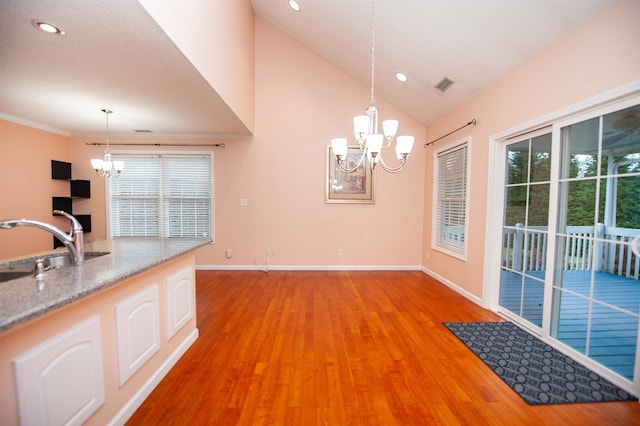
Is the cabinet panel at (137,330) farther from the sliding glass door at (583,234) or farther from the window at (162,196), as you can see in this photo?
the sliding glass door at (583,234)

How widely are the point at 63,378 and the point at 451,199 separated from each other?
14.2 ft

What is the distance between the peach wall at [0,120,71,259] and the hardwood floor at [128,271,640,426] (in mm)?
3287

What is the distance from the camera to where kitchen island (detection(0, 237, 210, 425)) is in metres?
0.92

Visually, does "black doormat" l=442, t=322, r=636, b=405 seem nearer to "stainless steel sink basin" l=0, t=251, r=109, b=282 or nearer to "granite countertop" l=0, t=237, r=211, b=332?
"granite countertop" l=0, t=237, r=211, b=332

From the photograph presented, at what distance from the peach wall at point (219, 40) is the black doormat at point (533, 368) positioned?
11.7ft

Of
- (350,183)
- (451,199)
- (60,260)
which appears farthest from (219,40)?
(451,199)

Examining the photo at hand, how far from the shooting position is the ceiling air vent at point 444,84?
10.5 ft

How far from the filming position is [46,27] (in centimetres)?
168

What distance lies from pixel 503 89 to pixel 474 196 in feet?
4.14

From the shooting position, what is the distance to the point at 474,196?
128 inches

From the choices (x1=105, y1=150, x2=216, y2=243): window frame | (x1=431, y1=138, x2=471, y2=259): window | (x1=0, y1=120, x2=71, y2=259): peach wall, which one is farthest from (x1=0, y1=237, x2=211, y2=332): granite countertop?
(x1=431, y1=138, x2=471, y2=259): window

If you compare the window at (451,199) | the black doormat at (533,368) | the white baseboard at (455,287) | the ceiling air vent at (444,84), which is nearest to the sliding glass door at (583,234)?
the black doormat at (533,368)

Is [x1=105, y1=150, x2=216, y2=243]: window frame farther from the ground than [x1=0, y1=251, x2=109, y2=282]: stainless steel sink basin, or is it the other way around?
[x1=105, y1=150, x2=216, y2=243]: window frame

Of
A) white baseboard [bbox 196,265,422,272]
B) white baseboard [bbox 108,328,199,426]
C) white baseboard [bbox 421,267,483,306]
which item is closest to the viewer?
white baseboard [bbox 108,328,199,426]
